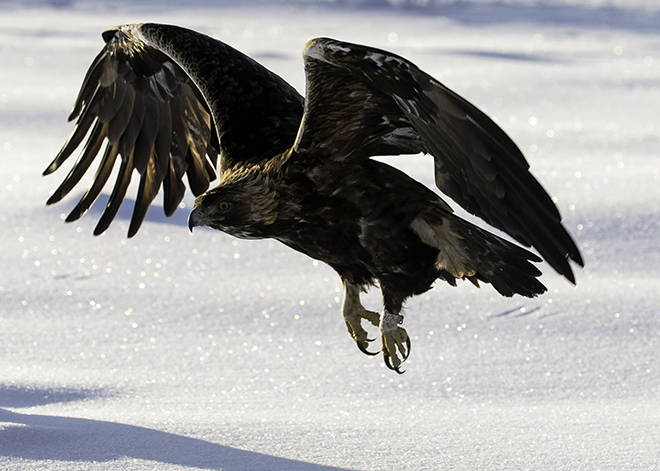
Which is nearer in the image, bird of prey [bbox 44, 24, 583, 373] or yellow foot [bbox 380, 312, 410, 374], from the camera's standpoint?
bird of prey [bbox 44, 24, 583, 373]

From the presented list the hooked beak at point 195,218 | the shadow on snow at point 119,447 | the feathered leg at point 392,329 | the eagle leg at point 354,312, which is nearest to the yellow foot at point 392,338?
the feathered leg at point 392,329

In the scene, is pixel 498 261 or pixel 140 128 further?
pixel 140 128

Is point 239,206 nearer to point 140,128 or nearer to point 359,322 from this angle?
point 359,322

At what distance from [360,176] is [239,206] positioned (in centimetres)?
40

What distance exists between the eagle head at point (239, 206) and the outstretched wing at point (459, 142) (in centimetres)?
35

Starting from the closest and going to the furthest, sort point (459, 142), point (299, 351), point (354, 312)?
1. point (459, 142)
2. point (354, 312)
3. point (299, 351)

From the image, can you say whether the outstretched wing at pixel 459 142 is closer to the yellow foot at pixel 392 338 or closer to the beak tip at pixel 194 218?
the beak tip at pixel 194 218

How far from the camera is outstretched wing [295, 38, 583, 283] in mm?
2301

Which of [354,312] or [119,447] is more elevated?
[354,312]

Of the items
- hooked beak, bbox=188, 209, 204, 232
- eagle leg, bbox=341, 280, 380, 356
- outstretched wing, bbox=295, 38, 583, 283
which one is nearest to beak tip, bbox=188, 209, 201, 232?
hooked beak, bbox=188, 209, 204, 232

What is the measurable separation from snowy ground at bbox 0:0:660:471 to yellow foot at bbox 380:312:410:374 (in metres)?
0.22

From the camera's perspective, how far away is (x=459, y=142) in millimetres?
2367

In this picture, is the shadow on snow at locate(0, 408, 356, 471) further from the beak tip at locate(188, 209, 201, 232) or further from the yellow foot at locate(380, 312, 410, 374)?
the beak tip at locate(188, 209, 201, 232)

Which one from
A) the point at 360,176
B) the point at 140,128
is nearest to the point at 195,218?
the point at 360,176
